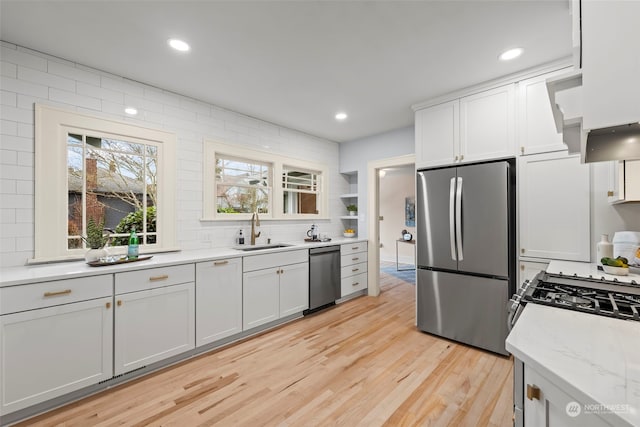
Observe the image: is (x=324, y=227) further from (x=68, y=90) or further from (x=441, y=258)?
(x=68, y=90)

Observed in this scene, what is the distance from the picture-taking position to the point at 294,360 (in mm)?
2410

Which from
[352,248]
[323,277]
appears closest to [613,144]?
[323,277]

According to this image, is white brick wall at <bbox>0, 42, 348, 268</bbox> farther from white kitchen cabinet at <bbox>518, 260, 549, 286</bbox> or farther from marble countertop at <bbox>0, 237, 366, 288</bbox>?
white kitchen cabinet at <bbox>518, 260, 549, 286</bbox>

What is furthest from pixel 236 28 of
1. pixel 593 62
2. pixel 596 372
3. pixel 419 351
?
pixel 419 351

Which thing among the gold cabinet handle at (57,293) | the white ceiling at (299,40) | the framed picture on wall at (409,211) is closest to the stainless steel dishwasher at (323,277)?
the white ceiling at (299,40)

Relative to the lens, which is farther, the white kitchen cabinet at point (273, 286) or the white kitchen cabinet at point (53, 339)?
the white kitchen cabinet at point (273, 286)

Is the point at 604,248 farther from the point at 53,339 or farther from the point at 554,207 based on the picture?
the point at 53,339

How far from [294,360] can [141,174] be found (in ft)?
7.74

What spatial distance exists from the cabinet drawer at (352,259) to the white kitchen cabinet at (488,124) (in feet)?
6.77

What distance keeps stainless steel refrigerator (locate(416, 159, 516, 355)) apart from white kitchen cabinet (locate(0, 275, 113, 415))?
2.91 meters

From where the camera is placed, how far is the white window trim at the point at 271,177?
3.16m

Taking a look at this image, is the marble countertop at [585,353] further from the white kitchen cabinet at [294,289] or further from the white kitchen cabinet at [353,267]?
the white kitchen cabinet at [353,267]

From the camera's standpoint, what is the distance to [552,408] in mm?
755

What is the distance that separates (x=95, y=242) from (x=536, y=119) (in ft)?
12.9
